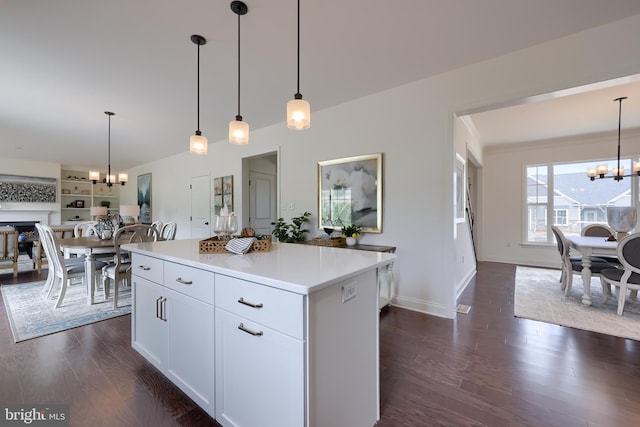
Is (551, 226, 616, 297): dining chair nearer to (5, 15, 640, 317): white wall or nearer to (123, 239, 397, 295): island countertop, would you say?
(5, 15, 640, 317): white wall

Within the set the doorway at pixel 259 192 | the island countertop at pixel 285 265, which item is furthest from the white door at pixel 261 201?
the island countertop at pixel 285 265

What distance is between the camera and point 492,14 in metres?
1.92

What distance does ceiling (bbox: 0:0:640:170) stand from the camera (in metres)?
1.87

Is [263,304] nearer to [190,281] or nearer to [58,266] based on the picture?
[190,281]

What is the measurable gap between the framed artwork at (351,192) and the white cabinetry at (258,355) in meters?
2.34

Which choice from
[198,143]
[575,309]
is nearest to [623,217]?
[575,309]

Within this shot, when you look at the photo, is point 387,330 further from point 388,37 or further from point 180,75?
point 180,75

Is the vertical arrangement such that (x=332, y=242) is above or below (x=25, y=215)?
below

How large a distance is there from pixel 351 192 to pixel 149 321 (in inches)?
99.1

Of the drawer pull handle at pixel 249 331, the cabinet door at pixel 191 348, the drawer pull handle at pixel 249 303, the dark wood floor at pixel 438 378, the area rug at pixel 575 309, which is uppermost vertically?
the drawer pull handle at pixel 249 303

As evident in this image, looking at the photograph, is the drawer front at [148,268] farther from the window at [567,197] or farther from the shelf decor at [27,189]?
the shelf decor at [27,189]

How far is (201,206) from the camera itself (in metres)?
5.84

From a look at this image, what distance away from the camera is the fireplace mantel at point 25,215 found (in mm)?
6609

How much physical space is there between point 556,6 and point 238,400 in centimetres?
316
